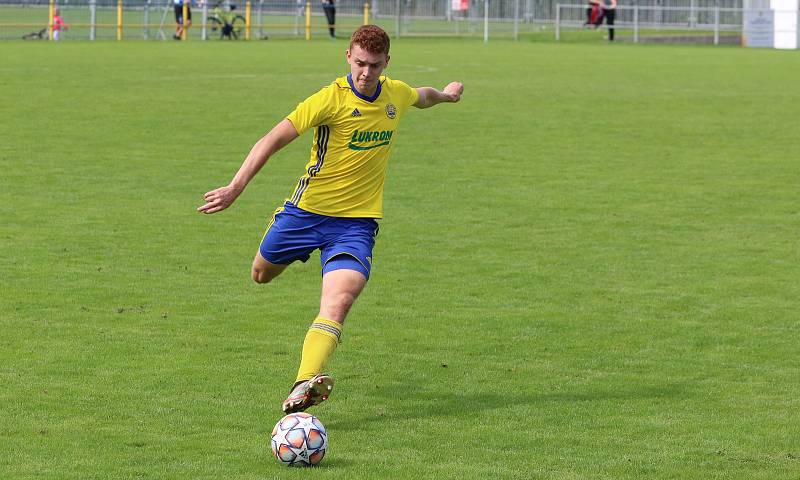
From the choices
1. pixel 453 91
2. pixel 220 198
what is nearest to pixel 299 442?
pixel 220 198

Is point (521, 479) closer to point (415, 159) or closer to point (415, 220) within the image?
point (415, 220)

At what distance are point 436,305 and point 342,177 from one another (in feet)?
9.66

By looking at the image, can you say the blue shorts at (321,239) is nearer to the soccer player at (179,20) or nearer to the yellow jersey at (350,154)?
the yellow jersey at (350,154)

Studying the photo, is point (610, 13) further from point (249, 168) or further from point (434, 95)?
point (249, 168)

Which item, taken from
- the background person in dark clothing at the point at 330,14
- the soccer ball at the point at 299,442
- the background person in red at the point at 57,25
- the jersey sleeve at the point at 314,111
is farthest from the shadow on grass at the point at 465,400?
the background person in dark clothing at the point at 330,14

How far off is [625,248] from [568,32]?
156ft

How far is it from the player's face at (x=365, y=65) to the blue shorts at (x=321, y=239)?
2.70ft

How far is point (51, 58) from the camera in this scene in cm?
3856

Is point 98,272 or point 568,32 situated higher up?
point 568,32

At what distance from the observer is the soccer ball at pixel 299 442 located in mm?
7031

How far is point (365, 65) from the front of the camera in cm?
812

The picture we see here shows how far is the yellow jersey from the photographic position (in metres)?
8.41

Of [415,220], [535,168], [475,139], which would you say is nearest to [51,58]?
[475,139]

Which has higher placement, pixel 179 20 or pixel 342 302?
pixel 179 20
